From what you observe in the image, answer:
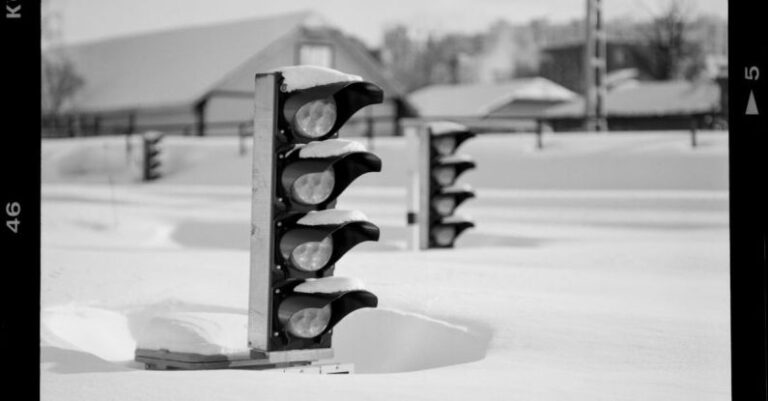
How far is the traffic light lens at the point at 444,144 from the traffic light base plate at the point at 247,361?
6654mm

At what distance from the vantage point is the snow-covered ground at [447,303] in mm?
4453

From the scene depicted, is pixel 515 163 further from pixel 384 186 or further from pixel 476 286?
pixel 476 286

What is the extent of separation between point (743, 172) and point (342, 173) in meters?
2.23

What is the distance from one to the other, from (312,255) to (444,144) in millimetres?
7103

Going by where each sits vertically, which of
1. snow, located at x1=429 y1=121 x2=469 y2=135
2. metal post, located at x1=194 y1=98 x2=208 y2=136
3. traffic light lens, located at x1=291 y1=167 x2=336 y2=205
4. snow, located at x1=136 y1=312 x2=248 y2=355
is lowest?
snow, located at x1=136 y1=312 x2=248 y2=355

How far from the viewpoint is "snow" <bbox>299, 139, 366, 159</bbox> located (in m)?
5.01

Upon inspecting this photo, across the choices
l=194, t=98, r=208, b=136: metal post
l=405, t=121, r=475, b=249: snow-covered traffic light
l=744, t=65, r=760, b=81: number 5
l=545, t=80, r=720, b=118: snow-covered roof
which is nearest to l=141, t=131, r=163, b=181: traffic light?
l=194, t=98, r=208, b=136: metal post

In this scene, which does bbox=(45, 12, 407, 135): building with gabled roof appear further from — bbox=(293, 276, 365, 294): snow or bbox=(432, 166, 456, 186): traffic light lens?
bbox=(293, 276, 365, 294): snow

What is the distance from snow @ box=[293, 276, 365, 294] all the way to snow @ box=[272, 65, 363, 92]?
2.46ft

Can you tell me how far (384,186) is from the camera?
79.7 feet

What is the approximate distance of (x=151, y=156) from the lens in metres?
25.8

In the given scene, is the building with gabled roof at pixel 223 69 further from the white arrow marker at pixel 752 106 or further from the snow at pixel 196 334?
the white arrow marker at pixel 752 106

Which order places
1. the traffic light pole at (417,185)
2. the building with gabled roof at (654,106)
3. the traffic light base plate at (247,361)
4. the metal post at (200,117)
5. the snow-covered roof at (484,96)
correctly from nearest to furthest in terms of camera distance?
the traffic light base plate at (247,361)
the traffic light pole at (417,185)
the building with gabled roof at (654,106)
the metal post at (200,117)
the snow-covered roof at (484,96)
